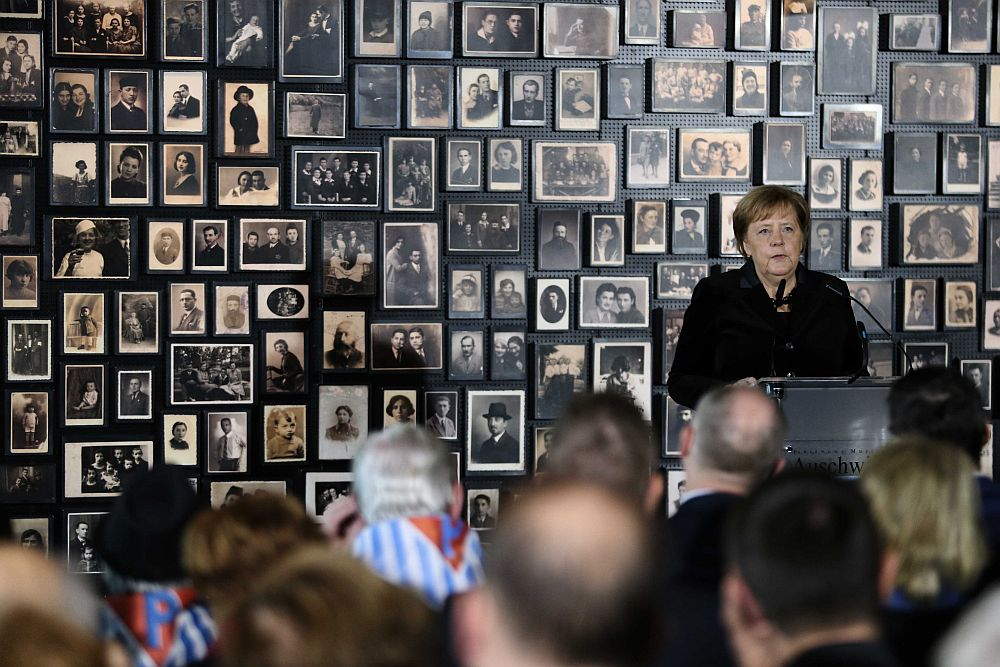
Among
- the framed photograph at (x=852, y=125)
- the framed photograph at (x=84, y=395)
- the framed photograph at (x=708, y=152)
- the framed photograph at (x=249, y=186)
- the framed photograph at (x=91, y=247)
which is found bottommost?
the framed photograph at (x=84, y=395)

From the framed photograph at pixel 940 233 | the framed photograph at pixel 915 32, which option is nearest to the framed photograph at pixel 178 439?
the framed photograph at pixel 940 233

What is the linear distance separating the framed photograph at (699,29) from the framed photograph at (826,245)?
3.74ft

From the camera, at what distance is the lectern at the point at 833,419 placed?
14.0 feet

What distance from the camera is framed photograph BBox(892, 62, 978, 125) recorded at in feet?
20.8

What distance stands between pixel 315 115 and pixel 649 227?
1.88 m

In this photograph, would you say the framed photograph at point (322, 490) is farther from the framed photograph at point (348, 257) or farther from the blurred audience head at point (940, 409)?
the blurred audience head at point (940, 409)

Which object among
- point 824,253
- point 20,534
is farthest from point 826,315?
point 20,534

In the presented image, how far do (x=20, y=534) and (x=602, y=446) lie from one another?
3.98 metres

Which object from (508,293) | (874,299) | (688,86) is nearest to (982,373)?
(874,299)

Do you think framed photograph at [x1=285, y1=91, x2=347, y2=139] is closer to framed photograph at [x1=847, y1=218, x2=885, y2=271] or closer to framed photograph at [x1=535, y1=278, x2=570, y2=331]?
framed photograph at [x1=535, y1=278, x2=570, y2=331]

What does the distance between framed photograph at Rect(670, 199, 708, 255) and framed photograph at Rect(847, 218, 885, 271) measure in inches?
33.1

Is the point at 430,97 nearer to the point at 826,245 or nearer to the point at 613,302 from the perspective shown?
the point at 613,302

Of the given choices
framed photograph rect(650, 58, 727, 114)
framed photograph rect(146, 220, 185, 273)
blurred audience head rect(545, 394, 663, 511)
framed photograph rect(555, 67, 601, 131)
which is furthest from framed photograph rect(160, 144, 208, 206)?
blurred audience head rect(545, 394, 663, 511)

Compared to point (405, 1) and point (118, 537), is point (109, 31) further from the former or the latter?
point (118, 537)
